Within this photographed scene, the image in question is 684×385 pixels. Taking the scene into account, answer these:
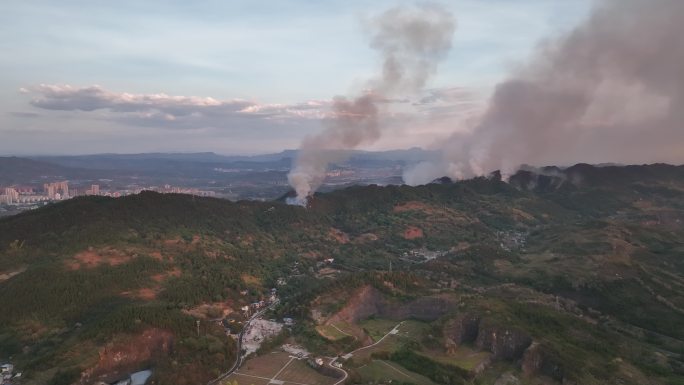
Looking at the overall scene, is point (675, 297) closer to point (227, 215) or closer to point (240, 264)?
point (240, 264)

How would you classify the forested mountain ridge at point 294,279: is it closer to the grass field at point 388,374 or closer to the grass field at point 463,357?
the grass field at point 463,357

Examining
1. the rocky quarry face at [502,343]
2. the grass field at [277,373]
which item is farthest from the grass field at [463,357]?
the grass field at [277,373]

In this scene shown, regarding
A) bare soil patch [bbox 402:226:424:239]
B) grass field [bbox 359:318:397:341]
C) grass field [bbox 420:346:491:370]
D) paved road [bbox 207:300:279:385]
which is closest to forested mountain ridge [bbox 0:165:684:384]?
paved road [bbox 207:300:279:385]

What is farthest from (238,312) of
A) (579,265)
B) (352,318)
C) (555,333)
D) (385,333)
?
(579,265)

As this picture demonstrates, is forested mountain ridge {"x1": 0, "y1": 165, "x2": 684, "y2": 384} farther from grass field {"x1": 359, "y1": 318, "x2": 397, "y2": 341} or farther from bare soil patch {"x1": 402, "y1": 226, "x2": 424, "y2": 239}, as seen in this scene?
grass field {"x1": 359, "y1": 318, "x2": 397, "y2": 341}

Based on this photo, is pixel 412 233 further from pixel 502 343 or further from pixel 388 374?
pixel 388 374
